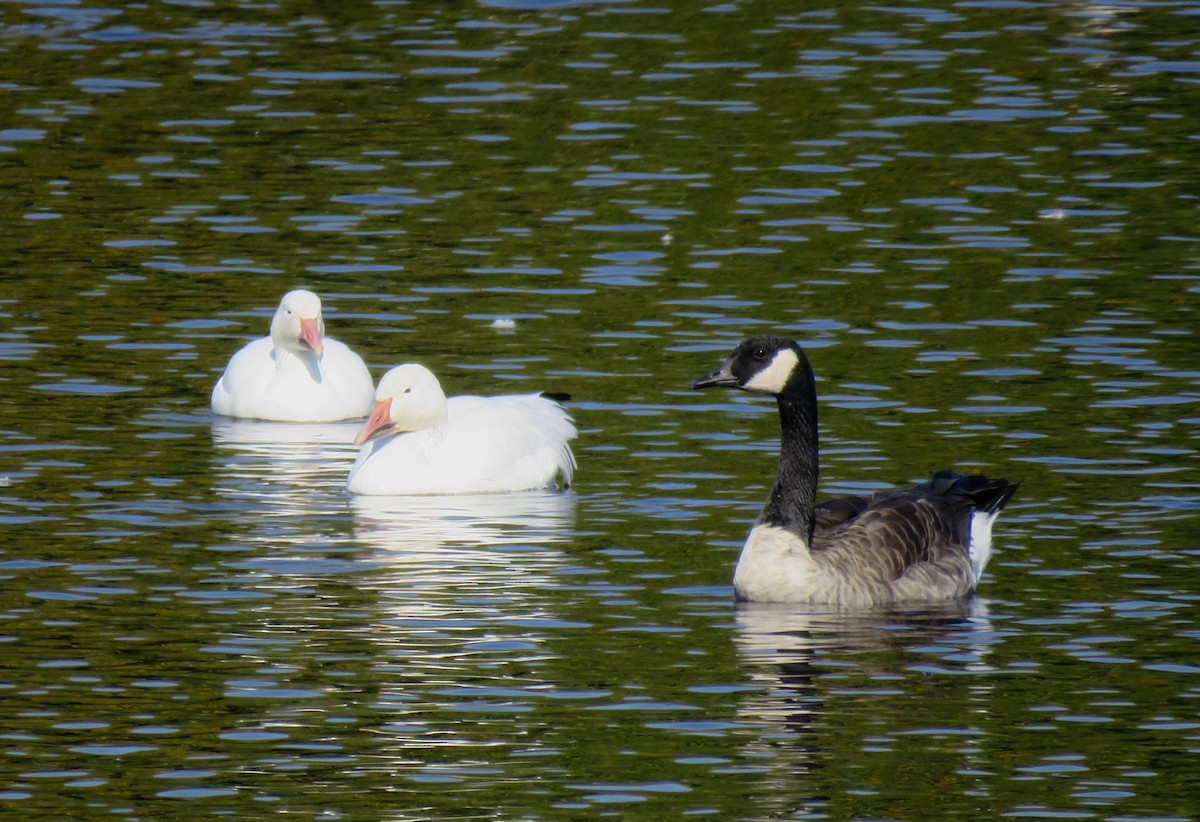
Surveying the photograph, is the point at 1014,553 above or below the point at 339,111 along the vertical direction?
below

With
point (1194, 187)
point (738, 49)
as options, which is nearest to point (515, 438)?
point (1194, 187)

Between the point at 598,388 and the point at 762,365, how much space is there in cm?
504

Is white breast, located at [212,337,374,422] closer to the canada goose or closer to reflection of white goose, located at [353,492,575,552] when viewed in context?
the canada goose

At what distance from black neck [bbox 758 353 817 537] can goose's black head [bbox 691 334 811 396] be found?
0.18 feet

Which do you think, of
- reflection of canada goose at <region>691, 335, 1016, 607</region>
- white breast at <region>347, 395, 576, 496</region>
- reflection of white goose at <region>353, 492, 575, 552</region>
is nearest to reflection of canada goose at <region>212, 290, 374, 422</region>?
white breast at <region>347, 395, 576, 496</region>

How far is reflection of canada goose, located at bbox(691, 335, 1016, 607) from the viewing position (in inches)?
548

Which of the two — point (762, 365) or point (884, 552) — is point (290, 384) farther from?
point (884, 552)

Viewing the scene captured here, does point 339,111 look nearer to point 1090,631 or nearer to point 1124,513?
point 1124,513

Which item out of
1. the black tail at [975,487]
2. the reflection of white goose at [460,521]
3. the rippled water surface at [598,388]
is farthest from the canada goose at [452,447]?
the black tail at [975,487]

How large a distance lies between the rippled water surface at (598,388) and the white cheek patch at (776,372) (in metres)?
1.10

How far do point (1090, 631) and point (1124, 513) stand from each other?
8.12ft

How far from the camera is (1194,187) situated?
25.4 meters

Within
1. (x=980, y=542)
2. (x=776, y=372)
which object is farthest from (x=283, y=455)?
(x=980, y=542)

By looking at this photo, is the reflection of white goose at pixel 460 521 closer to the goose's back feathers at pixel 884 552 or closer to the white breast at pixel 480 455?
the white breast at pixel 480 455
